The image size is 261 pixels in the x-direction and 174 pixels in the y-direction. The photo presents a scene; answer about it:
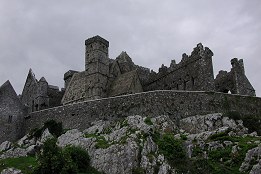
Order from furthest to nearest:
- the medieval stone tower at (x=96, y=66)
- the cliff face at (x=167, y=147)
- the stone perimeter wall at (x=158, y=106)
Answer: the medieval stone tower at (x=96, y=66) → the stone perimeter wall at (x=158, y=106) → the cliff face at (x=167, y=147)

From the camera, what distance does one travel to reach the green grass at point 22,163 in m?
42.3

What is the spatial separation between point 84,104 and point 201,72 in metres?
16.2

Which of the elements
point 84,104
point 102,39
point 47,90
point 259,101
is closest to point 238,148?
point 259,101

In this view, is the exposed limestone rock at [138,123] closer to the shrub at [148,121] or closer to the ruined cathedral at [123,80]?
the shrub at [148,121]

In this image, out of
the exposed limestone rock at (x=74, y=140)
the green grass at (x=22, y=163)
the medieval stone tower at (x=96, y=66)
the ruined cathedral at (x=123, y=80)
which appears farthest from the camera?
the medieval stone tower at (x=96, y=66)

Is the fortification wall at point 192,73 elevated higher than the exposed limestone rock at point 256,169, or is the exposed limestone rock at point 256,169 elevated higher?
the fortification wall at point 192,73

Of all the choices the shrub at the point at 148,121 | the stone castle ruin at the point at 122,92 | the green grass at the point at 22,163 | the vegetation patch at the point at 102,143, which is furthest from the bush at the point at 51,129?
the shrub at the point at 148,121

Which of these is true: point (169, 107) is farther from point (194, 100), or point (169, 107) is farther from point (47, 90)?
point (47, 90)

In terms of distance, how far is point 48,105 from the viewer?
68625mm

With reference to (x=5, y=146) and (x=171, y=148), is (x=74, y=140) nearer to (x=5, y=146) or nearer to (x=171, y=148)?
(x=5, y=146)

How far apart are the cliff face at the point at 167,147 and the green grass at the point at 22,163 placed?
3813mm

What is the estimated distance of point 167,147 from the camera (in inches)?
1654

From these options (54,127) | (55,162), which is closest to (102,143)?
(55,162)

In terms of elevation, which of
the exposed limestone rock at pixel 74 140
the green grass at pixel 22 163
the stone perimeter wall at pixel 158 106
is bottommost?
the green grass at pixel 22 163
